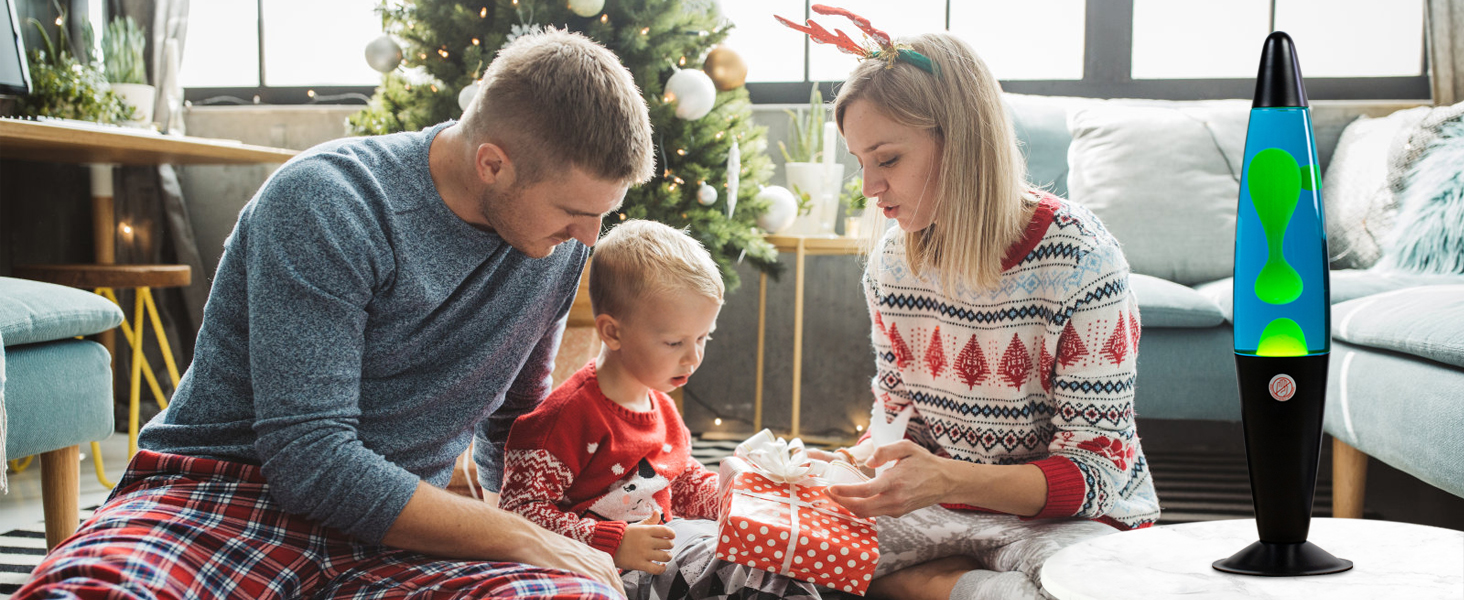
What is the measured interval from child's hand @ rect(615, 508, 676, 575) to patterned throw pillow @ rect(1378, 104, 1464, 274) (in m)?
1.98

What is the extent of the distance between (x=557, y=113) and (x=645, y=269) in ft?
1.09

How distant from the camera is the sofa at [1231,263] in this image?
1.58 meters

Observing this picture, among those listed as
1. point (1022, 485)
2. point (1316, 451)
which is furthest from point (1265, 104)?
point (1022, 485)

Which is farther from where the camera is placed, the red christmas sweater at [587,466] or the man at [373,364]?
the red christmas sweater at [587,466]

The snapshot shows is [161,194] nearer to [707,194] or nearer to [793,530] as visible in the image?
[707,194]

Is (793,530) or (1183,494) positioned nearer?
(793,530)

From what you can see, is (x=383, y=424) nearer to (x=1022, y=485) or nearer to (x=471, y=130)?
(x=471, y=130)

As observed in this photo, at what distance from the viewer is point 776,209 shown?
2.59m

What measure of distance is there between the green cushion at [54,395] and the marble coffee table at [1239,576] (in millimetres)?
1578

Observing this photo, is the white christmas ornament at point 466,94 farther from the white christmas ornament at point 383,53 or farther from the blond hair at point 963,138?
the blond hair at point 963,138

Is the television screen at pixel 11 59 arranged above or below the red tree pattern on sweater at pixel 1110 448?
above

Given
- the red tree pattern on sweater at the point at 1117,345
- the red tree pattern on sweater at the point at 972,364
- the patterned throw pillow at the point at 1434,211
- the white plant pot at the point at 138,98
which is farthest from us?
the white plant pot at the point at 138,98

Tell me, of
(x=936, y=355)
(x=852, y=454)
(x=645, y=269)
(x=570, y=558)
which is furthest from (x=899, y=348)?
(x=570, y=558)

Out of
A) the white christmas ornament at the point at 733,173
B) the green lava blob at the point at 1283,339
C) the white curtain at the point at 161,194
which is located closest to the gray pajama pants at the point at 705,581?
the green lava blob at the point at 1283,339
